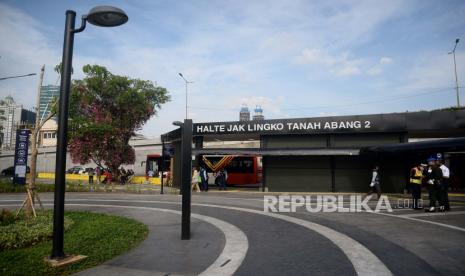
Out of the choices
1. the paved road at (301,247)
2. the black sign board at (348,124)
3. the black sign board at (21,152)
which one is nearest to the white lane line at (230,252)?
the paved road at (301,247)

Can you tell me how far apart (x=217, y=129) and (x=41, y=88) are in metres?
14.3

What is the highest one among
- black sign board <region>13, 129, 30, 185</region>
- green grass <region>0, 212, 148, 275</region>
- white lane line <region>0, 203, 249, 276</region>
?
black sign board <region>13, 129, 30, 185</region>

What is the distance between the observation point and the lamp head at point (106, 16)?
5793 mm

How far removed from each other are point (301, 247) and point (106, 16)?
6190 mm

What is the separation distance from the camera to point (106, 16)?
5977 millimetres

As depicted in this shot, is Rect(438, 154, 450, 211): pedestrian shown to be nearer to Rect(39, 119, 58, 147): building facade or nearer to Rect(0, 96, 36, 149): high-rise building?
Rect(0, 96, 36, 149): high-rise building

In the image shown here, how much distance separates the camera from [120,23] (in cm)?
621

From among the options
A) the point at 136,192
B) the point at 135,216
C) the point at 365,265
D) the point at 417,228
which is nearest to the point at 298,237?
the point at 365,265

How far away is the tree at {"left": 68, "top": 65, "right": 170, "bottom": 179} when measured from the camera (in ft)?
100

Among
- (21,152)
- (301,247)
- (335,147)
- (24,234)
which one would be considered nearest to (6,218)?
(24,234)

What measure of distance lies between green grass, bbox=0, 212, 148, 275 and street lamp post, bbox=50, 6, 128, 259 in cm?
46

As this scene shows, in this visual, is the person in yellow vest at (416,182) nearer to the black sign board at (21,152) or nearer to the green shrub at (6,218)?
the green shrub at (6,218)

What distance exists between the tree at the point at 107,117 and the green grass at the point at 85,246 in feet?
73.4

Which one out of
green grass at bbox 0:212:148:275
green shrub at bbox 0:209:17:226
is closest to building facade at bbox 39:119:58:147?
green shrub at bbox 0:209:17:226
